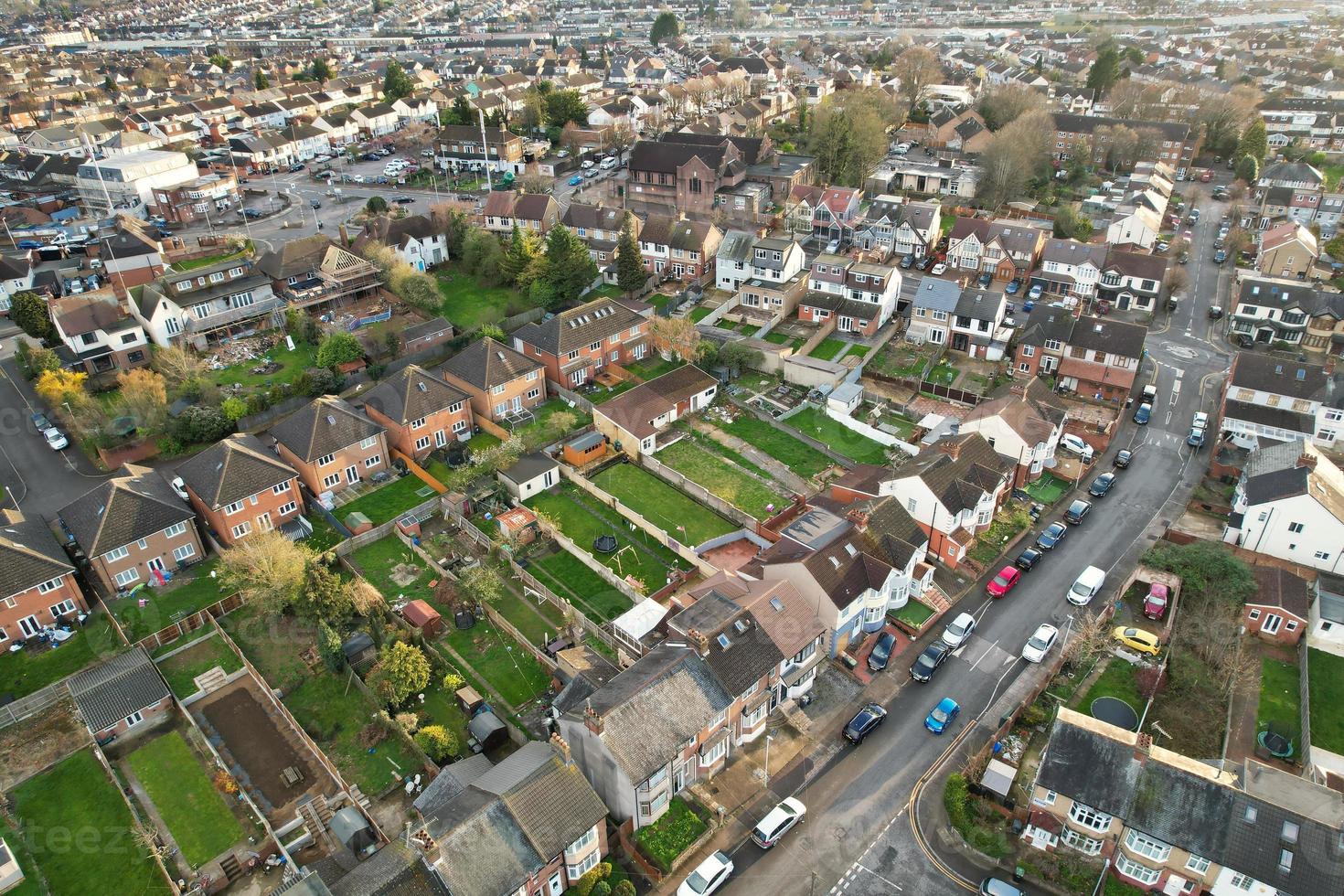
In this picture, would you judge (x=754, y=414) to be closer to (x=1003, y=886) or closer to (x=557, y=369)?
(x=557, y=369)

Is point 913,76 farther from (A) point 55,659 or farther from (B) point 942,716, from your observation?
(A) point 55,659

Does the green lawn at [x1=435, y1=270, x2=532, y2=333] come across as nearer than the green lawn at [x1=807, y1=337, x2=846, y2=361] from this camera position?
No

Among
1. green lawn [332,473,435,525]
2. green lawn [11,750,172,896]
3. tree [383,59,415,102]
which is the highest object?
tree [383,59,415,102]

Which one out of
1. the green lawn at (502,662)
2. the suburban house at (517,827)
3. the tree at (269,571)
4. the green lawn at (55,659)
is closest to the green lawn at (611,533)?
the green lawn at (502,662)

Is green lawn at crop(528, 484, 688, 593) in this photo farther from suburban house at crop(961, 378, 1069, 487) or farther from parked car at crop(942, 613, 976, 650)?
suburban house at crop(961, 378, 1069, 487)

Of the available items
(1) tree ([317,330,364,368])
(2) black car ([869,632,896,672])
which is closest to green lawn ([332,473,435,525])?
(1) tree ([317,330,364,368])

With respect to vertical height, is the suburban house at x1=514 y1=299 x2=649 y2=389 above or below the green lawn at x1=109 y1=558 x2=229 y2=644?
above

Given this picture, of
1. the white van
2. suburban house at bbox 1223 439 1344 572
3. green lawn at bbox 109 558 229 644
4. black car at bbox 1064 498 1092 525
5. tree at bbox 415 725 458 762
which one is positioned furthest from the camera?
black car at bbox 1064 498 1092 525
